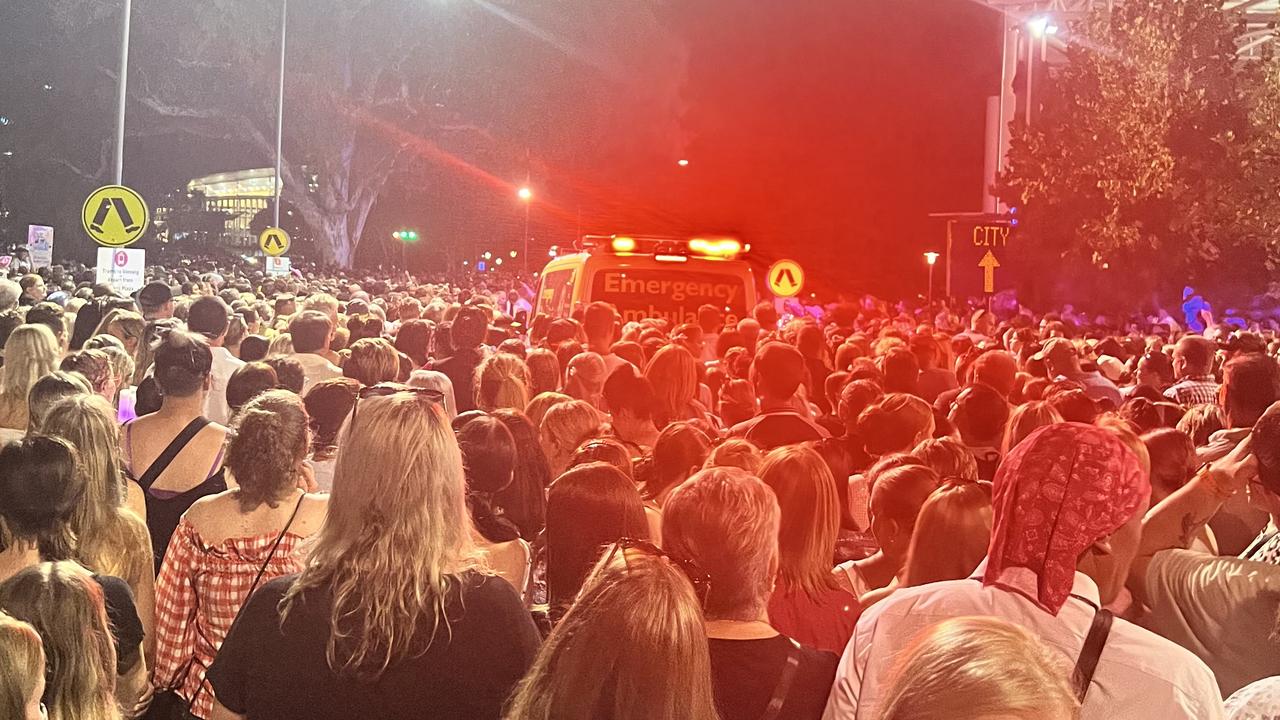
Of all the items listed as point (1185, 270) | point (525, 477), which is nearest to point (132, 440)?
point (525, 477)

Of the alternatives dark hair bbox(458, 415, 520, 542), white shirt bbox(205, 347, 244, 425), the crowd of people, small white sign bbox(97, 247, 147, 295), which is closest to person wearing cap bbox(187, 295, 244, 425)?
white shirt bbox(205, 347, 244, 425)

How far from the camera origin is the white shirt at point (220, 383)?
8.20m

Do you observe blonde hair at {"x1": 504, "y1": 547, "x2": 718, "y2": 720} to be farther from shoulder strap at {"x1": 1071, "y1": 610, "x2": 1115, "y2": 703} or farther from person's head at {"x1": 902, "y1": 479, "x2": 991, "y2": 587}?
person's head at {"x1": 902, "y1": 479, "x2": 991, "y2": 587}

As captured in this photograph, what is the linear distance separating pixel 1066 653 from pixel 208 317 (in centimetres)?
670

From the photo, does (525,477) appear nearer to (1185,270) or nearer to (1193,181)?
(1193,181)

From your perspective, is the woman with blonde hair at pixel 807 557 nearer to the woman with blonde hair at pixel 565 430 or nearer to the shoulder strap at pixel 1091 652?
the shoulder strap at pixel 1091 652

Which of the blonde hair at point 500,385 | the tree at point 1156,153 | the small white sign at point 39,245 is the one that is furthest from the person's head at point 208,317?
the tree at point 1156,153

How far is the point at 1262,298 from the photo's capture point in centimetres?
2723

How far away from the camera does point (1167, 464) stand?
5465mm

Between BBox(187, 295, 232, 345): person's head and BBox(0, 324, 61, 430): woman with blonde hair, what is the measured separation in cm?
148

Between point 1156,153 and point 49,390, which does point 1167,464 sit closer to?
point 49,390

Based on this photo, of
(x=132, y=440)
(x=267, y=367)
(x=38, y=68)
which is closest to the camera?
(x=132, y=440)

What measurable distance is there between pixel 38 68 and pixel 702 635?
4918 centimetres

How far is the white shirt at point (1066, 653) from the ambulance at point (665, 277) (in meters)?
9.98
